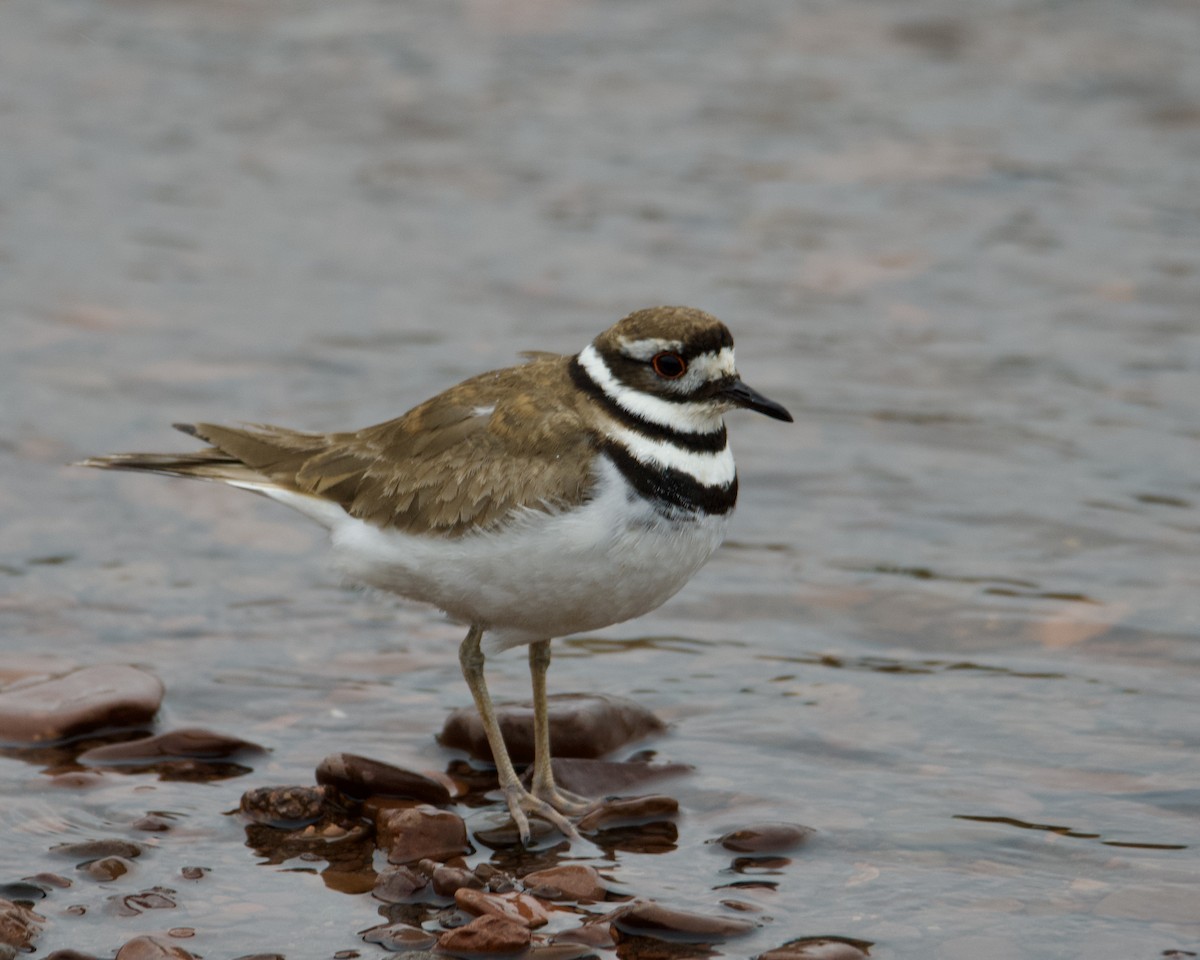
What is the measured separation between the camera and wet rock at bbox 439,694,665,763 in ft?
20.2

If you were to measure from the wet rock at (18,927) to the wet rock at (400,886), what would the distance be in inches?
35.5

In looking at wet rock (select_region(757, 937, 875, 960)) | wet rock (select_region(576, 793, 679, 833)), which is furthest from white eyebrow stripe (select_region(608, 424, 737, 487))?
wet rock (select_region(757, 937, 875, 960))

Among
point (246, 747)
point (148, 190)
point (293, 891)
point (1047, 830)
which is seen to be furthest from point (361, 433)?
point (148, 190)

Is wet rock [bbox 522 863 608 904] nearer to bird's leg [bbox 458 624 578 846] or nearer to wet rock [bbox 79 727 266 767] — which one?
bird's leg [bbox 458 624 578 846]

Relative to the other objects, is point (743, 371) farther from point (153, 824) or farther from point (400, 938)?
point (400, 938)

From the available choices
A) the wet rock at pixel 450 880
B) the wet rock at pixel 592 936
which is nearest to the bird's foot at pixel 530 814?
the wet rock at pixel 450 880

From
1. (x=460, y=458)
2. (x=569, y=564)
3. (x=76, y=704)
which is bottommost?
(x=76, y=704)

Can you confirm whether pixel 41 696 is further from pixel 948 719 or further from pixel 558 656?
pixel 948 719

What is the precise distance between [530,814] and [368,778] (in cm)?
52

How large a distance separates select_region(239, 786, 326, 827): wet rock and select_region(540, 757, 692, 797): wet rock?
34.8 inches

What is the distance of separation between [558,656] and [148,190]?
20.7 feet

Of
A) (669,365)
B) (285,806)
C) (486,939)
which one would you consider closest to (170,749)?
(285,806)

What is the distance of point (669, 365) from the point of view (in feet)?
18.2

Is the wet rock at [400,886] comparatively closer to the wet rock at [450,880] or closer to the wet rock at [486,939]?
the wet rock at [450,880]
